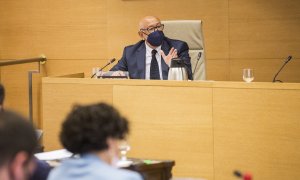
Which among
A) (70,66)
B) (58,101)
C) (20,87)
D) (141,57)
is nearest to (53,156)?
(58,101)

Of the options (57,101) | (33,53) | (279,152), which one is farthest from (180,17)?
(279,152)

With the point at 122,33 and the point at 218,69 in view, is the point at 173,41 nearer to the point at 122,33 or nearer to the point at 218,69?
the point at 218,69

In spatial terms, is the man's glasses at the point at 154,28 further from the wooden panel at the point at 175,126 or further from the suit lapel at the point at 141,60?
the wooden panel at the point at 175,126

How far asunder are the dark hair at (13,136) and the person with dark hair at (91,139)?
246 mm

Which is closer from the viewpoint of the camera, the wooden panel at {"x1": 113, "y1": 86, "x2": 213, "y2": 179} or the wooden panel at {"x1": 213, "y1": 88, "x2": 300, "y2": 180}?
the wooden panel at {"x1": 213, "y1": 88, "x2": 300, "y2": 180}

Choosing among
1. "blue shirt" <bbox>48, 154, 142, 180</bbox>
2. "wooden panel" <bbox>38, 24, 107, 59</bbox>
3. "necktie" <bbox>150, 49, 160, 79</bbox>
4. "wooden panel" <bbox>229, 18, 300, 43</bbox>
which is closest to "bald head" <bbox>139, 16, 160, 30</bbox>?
"necktie" <bbox>150, 49, 160, 79</bbox>

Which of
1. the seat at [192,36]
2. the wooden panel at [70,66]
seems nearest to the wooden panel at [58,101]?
the seat at [192,36]

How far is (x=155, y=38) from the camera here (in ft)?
14.8

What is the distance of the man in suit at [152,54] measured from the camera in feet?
14.7

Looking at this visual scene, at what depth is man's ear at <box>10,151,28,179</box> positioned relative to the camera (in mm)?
1424

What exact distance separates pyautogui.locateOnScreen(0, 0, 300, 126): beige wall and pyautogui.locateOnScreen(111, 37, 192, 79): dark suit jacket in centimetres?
115

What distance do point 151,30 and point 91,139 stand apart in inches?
119

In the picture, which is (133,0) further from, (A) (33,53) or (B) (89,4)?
(A) (33,53)

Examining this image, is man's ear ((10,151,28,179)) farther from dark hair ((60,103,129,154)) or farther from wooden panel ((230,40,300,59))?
wooden panel ((230,40,300,59))
